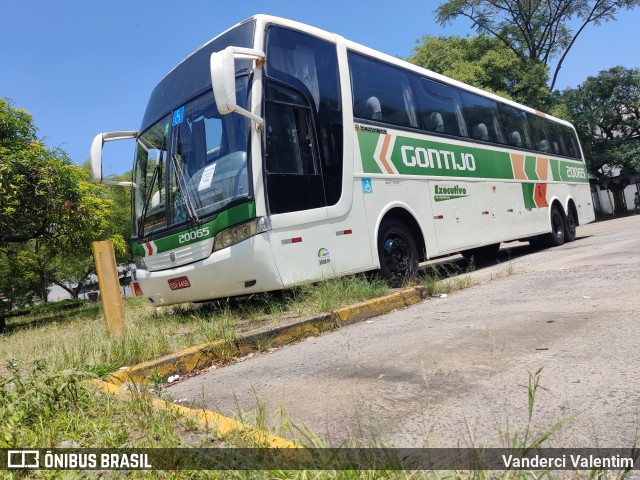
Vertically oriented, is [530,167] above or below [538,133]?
below

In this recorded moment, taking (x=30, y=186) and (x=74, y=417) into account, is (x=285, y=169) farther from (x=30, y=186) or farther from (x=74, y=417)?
(x=30, y=186)

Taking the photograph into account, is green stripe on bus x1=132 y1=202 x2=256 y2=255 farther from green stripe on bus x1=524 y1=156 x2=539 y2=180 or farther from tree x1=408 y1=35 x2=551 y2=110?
tree x1=408 y1=35 x2=551 y2=110

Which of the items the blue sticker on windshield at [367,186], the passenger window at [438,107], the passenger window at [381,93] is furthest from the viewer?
the passenger window at [438,107]

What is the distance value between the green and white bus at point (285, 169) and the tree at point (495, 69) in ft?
67.1

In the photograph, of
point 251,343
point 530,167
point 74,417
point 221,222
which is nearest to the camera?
point 74,417

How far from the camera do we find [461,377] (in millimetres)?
3086

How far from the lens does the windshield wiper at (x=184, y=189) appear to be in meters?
6.14

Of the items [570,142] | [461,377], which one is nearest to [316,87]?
[461,377]

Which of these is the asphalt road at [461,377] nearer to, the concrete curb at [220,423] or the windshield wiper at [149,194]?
the concrete curb at [220,423]

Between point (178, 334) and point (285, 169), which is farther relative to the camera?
point (285, 169)

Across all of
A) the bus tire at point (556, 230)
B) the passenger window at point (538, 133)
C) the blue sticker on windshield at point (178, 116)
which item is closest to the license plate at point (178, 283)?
the blue sticker on windshield at point (178, 116)

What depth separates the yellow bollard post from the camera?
5.88 meters

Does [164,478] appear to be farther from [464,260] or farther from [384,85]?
[464,260]

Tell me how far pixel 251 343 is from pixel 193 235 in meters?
1.98
